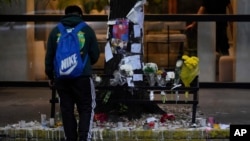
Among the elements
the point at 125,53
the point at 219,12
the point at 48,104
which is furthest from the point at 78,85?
the point at 219,12

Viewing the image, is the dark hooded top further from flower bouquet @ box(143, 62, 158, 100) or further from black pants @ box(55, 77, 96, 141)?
flower bouquet @ box(143, 62, 158, 100)

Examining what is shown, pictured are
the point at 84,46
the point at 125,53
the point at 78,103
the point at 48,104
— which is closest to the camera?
the point at 84,46

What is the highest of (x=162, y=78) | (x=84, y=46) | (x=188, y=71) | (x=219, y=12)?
(x=219, y=12)

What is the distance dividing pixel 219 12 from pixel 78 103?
5.90m

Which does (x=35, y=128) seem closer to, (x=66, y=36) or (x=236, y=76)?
(x=66, y=36)

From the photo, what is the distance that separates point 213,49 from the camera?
1315 cm

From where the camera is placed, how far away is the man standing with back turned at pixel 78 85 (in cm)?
777

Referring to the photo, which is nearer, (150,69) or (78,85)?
(78,85)

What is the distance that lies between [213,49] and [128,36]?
4.59 meters

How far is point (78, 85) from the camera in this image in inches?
306

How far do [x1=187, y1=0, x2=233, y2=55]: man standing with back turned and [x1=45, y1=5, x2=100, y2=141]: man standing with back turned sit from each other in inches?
218

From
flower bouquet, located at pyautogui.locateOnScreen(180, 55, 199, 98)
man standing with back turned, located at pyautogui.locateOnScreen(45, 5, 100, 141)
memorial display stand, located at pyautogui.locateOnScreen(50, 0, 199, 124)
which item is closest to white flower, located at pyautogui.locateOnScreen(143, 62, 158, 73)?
memorial display stand, located at pyautogui.locateOnScreen(50, 0, 199, 124)

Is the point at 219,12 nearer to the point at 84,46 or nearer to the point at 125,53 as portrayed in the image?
the point at 125,53

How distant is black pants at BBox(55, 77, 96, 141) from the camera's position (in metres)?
7.79
